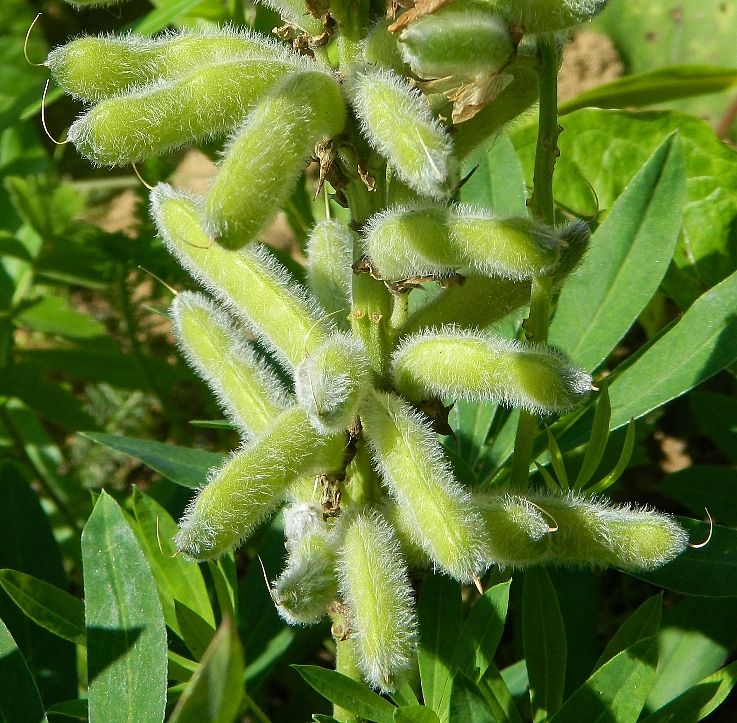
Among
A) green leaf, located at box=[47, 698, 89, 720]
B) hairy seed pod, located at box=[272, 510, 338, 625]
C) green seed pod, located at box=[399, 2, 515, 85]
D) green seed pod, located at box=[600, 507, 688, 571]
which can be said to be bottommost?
green leaf, located at box=[47, 698, 89, 720]

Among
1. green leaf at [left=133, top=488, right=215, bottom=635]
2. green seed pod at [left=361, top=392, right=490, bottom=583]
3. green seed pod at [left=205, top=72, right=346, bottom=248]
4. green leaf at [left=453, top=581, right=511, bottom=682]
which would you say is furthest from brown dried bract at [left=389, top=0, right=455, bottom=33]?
green leaf at [left=133, top=488, right=215, bottom=635]

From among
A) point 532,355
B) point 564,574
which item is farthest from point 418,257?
point 564,574

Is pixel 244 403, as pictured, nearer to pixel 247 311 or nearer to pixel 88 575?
pixel 247 311

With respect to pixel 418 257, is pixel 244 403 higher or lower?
lower

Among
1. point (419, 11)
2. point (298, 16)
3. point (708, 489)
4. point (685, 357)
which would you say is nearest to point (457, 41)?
point (419, 11)

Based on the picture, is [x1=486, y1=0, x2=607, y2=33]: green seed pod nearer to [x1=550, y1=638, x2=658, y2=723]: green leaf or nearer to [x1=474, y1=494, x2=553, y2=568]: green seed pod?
[x1=474, y1=494, x2=553, y2=568]: green seed pod

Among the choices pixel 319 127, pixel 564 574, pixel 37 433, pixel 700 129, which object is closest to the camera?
pixel 319 127
